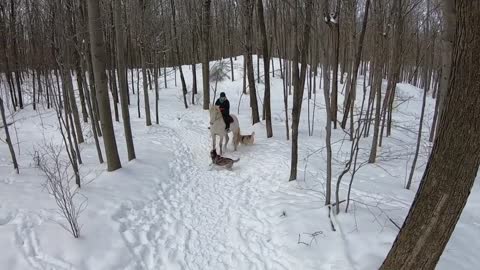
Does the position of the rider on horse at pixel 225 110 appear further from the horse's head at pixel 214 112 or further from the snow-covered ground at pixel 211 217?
the snow-covered ground at pixel 211 217

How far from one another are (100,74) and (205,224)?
4.01 meters

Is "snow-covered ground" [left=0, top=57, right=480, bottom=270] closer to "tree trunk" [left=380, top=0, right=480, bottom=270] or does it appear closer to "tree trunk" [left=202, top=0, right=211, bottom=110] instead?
"tree trunk" [left=380, top=0, right=480, bottom=270]

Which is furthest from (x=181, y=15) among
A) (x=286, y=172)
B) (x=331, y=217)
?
(x=331, y=217)

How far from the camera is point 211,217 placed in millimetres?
6035

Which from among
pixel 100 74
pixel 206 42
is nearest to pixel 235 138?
pixel 100 74

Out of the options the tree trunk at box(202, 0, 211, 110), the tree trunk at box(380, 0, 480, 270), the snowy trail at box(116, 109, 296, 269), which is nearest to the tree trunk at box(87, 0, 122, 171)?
the snowy trail at box(116, 109, 296, 269)

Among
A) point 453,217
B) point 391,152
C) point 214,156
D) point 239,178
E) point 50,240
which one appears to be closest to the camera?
point 453,217

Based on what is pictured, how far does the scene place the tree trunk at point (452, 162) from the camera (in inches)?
101

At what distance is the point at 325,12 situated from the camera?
5609 millimetres

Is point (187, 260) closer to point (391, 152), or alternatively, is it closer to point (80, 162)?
point (80, 162)

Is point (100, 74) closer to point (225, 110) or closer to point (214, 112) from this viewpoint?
point (214, 112)

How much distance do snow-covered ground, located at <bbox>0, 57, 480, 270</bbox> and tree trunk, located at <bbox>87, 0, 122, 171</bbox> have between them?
512mm

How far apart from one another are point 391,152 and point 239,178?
5884 mm

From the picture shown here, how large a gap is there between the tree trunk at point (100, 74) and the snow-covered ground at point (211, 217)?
0.51 metres
